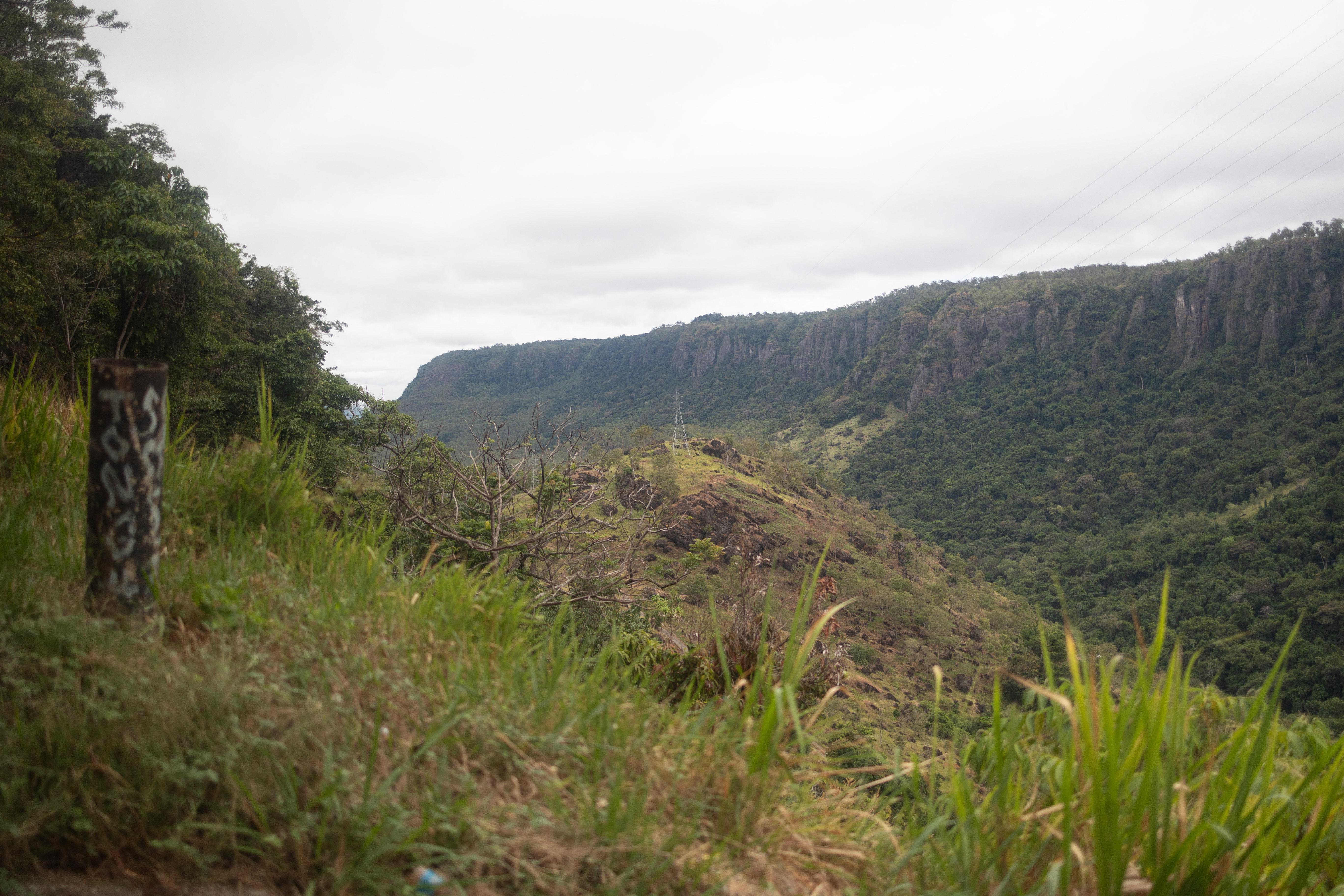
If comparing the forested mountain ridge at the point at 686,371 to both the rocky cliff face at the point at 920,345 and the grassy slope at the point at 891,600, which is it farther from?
the grassy slope at the point at 891,600

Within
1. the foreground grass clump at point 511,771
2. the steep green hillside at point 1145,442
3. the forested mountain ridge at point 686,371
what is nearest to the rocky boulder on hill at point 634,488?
the foreground grass clump at point 511,771

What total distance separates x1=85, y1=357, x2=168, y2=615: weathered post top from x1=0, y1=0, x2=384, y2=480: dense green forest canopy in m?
7.96

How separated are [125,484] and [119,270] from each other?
14.0 meters

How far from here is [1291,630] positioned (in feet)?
4.85

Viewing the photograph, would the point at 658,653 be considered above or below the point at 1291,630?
below

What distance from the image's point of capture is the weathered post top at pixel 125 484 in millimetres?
1957

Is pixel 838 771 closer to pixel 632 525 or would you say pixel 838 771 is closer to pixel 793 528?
pixel 632 525

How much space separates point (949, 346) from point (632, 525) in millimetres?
118453

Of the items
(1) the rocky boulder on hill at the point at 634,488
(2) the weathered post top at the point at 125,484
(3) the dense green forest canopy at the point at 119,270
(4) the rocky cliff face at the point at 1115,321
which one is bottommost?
(1) the rocky boulder on hill at the point at 634,488

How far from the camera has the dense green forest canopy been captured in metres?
11.3

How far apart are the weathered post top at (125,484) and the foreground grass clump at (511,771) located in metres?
0.10

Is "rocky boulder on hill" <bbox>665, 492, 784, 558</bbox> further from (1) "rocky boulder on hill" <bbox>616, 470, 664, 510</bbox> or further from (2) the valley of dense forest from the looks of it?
(2) the valley of dense forest

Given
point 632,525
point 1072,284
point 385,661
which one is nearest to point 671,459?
point 632,525

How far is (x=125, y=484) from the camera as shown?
2002mm
